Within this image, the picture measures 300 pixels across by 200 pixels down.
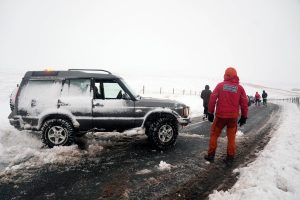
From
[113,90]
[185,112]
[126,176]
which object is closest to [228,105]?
[185,112]

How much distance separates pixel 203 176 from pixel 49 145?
3861 millimetres

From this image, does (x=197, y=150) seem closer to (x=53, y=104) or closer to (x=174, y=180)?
(x=174, y=180)

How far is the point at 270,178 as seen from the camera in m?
4.94

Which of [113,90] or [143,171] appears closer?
[143,171]

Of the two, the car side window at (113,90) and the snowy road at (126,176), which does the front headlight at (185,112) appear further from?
the car side window at (113,90)

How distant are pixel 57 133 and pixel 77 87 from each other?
4.11ft

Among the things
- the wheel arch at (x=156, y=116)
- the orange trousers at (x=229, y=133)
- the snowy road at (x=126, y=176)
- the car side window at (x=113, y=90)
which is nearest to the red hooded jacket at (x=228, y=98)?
the orange trousers at (x=229, y=133)

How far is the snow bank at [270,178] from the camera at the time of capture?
425 cm

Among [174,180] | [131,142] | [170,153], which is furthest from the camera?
[131,142]

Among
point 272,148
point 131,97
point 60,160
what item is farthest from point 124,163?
point 272,148

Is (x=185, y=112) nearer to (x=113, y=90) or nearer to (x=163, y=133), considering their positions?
(x=163, y=133)

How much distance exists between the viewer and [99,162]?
234 inches

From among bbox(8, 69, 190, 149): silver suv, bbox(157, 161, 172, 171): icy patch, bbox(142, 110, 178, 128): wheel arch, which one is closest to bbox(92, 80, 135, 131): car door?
bbox(8, 69, 190, 149): silver suv

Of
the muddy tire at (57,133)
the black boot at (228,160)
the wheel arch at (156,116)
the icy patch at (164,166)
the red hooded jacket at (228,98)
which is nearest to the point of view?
the icy patch at (164,166)
